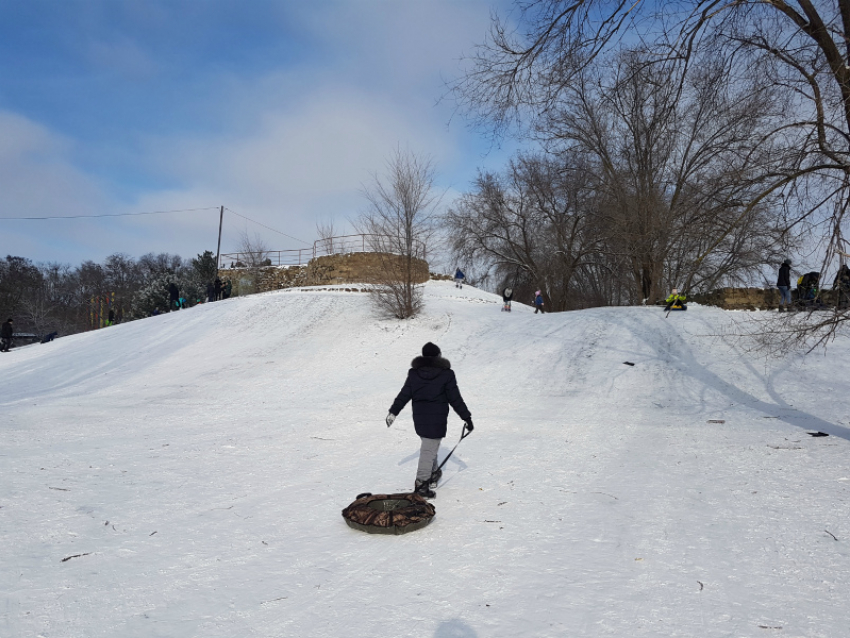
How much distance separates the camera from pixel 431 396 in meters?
5.91

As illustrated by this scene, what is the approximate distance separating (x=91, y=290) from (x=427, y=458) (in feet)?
316

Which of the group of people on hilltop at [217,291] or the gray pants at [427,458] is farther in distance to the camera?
the group of people on hilltop at [217,291]

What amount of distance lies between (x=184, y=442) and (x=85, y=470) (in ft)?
6.71

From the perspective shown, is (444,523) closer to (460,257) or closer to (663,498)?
(663,498)

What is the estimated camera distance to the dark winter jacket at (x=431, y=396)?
5871 millimetres

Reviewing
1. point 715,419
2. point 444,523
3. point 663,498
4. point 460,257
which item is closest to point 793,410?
point 715,419

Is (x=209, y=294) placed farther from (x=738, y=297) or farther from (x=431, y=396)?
(x=431, y=396)

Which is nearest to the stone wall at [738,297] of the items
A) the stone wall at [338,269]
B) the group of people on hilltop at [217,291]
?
the stone wall at [338,269]

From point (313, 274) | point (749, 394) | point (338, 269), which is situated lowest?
Answer: point (749, 394)

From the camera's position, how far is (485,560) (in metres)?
4.45

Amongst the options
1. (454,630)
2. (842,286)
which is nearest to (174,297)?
(842,286)

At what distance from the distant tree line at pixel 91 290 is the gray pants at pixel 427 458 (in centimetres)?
3879

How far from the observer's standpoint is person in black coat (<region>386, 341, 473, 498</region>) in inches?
231

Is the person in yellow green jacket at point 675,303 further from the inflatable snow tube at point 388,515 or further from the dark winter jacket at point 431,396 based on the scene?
the inflatable snow tube at point 388,515
